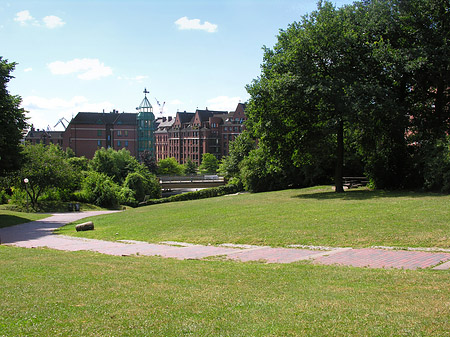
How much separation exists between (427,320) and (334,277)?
10.6ft

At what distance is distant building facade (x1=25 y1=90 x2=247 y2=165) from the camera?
417 ft

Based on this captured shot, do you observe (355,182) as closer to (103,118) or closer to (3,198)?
(3,198)

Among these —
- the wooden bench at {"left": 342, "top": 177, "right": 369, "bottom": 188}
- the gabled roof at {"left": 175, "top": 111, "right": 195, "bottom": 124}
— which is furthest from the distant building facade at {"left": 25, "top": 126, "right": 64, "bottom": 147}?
the wooden bench at {"left": 342, "top": 177, "right": 369, "bottom": 188}

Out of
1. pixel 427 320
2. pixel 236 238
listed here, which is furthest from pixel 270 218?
pixel 427 320

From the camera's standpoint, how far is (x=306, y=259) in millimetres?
11695

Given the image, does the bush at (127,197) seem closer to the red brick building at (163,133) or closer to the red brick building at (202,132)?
the red brick building at (163,133)

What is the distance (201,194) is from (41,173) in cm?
2038

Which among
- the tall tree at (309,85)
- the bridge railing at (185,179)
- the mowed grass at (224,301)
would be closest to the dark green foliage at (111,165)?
the bridge railing at (185,179)

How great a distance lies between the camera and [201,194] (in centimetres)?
5888

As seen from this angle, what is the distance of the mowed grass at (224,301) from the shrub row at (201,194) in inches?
1853

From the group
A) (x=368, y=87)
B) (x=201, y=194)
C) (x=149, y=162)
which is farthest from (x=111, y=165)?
(x=368, y=87)

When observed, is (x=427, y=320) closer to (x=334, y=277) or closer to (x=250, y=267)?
(x=334, y=277)

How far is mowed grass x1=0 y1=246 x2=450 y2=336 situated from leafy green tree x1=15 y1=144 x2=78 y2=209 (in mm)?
39008

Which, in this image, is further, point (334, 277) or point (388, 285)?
point (334, 277)
